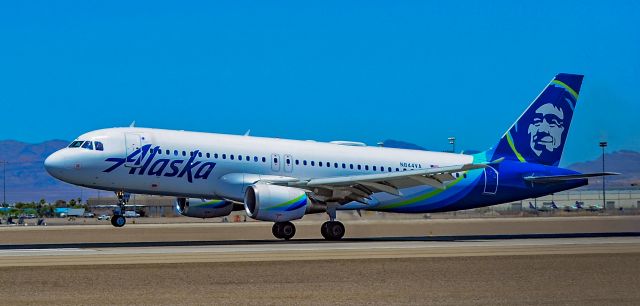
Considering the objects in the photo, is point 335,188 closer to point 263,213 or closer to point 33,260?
point 263,213

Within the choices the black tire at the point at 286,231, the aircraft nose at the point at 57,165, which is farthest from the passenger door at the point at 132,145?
the black tire at the point at 286,231

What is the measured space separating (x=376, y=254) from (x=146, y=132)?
14.3 meters

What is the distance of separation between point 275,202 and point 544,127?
47.9 ft

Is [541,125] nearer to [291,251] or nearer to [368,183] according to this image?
[368,183]

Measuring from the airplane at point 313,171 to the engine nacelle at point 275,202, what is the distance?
4 centimetres

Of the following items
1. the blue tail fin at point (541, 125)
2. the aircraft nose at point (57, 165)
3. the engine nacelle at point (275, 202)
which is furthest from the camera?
the blue tail fin at point (541, 125)

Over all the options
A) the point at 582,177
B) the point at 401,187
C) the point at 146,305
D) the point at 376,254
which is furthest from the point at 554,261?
the point at 582,177

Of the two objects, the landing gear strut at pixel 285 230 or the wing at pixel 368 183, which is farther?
the landing gear strut at pixel 285 230

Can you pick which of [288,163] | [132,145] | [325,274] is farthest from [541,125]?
[325,274]

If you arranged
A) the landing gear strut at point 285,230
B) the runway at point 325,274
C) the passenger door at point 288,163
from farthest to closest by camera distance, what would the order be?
the passenger door at point 288,163
the landing gear strut at point 285,230
the runway at point 325,274

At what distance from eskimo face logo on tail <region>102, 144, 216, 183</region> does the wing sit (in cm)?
368

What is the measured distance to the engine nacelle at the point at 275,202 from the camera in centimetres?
3975

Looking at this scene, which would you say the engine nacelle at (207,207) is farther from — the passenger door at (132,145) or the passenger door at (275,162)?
the passenger door at (132,145)

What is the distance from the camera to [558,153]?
48.5 metres
